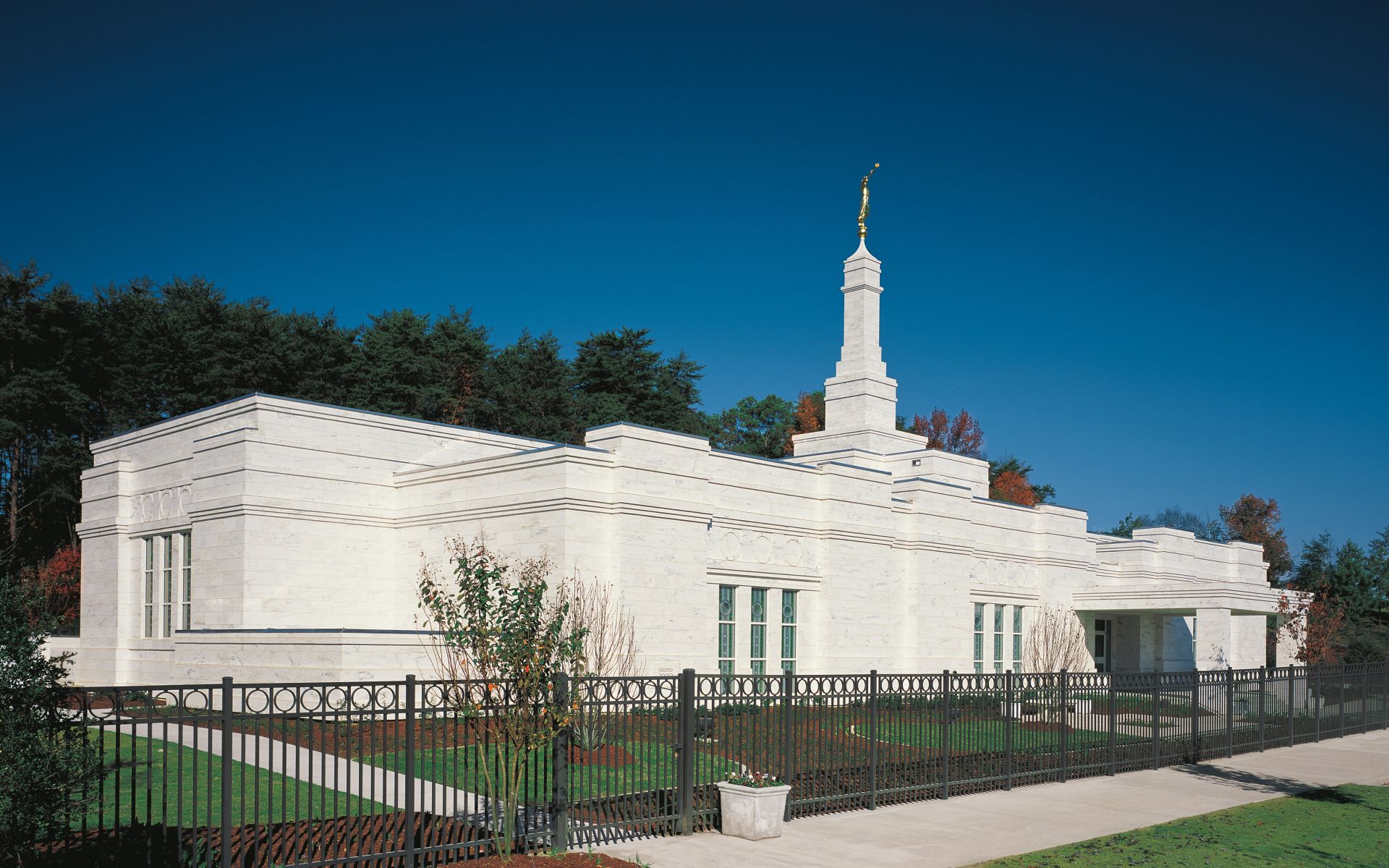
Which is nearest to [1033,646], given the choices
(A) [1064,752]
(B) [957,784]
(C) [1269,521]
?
(A) [1064,752]

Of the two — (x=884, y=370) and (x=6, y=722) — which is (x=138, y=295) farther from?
(x=6, y=722)

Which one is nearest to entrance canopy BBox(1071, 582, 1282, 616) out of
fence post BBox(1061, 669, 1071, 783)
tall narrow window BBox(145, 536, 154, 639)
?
fence post BBox(1061, 669, 1071, 783)

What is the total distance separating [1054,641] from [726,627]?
1358 cm

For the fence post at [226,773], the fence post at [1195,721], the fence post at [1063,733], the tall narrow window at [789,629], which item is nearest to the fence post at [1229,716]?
the fence post at [1195,721]

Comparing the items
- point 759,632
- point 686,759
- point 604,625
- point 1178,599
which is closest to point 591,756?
point 686,759

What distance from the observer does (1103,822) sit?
13.4 m

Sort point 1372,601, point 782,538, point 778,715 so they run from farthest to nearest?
1. point 1372,601
2. point 782,538
3. point 778,715

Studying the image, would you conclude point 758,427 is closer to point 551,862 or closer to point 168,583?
point 168,583

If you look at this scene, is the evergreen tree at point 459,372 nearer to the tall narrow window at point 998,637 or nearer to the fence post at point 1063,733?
the tall narrow window at point 998,637

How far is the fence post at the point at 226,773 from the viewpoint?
28.0ft

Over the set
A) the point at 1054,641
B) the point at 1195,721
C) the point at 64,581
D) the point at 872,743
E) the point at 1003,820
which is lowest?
the point at 1054,641

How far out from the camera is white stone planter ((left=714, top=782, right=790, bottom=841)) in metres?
11.9

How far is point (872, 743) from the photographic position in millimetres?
13859

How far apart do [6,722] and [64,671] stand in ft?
1.76
